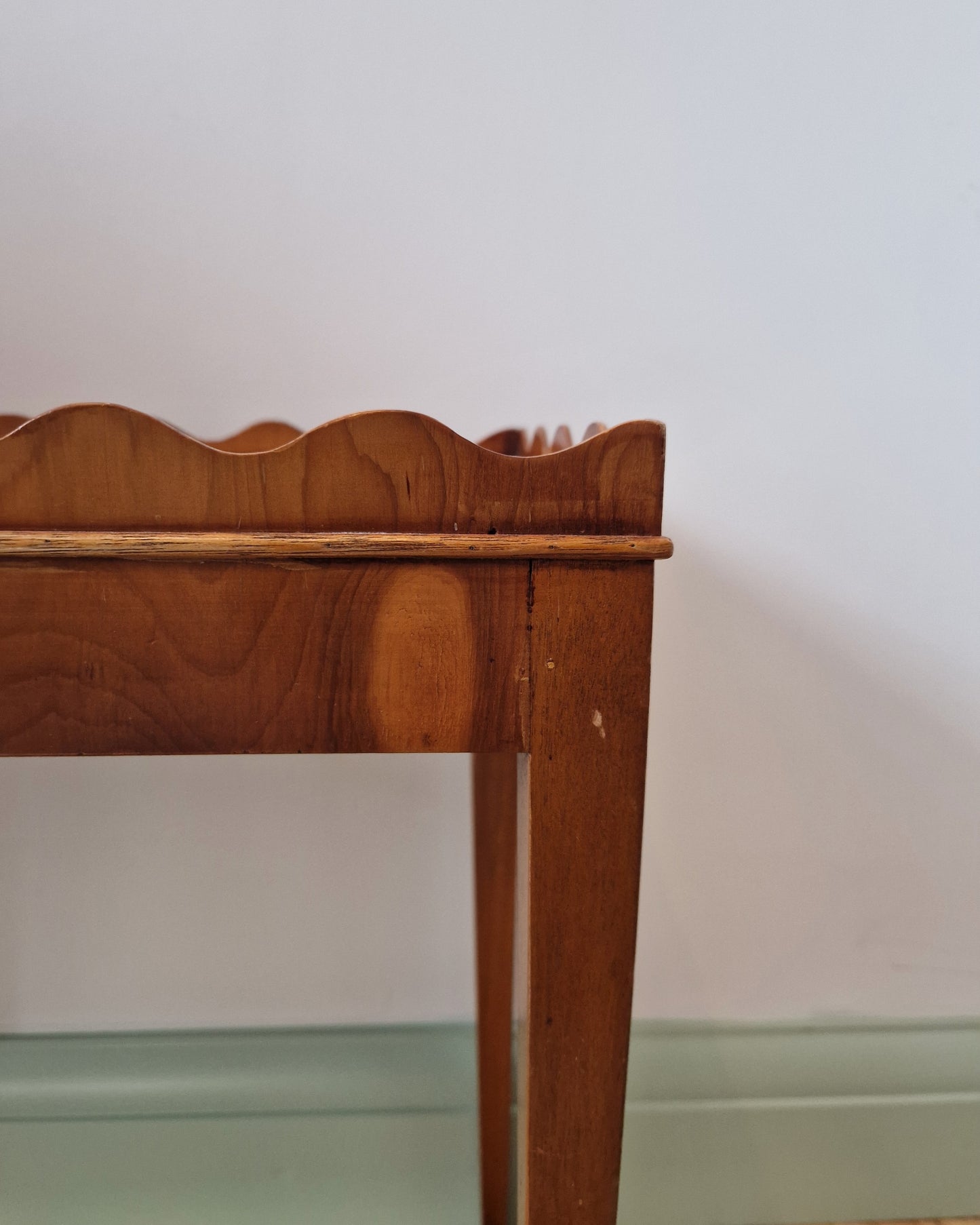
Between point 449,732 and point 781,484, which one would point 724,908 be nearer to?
point 781,484

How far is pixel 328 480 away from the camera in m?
0.38

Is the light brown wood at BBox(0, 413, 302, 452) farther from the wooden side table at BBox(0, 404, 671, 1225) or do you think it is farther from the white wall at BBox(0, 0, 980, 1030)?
the wooden side table at BBox(0, 404, 671, 1225)

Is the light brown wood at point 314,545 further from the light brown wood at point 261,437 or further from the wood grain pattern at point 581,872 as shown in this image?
the light brown wood at point 261,437

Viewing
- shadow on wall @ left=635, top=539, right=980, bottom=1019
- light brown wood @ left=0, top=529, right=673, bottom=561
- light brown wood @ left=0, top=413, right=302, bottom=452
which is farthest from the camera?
shadow on wall @ left=635, top=539, right=980, bottom=1019

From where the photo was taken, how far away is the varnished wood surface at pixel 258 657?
38 cm

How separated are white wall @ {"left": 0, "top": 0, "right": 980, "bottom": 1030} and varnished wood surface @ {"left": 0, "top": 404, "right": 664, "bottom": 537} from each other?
1.41ft

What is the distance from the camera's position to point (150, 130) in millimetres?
764

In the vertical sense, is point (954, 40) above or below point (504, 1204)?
above

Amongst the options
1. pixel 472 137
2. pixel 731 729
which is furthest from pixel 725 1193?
pixel 472 137

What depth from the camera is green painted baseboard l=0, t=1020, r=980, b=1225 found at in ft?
2.68

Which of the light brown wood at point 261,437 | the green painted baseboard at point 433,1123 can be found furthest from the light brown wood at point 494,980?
the light brown wood at point 261,437

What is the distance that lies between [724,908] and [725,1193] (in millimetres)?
265

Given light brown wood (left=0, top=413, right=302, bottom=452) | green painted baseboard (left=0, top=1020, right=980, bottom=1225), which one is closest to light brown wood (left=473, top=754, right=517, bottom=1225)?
green painted baseboard (left=0, top=1020, right=980, bottom=1225)

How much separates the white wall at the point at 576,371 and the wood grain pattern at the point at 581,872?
1.43 ft
